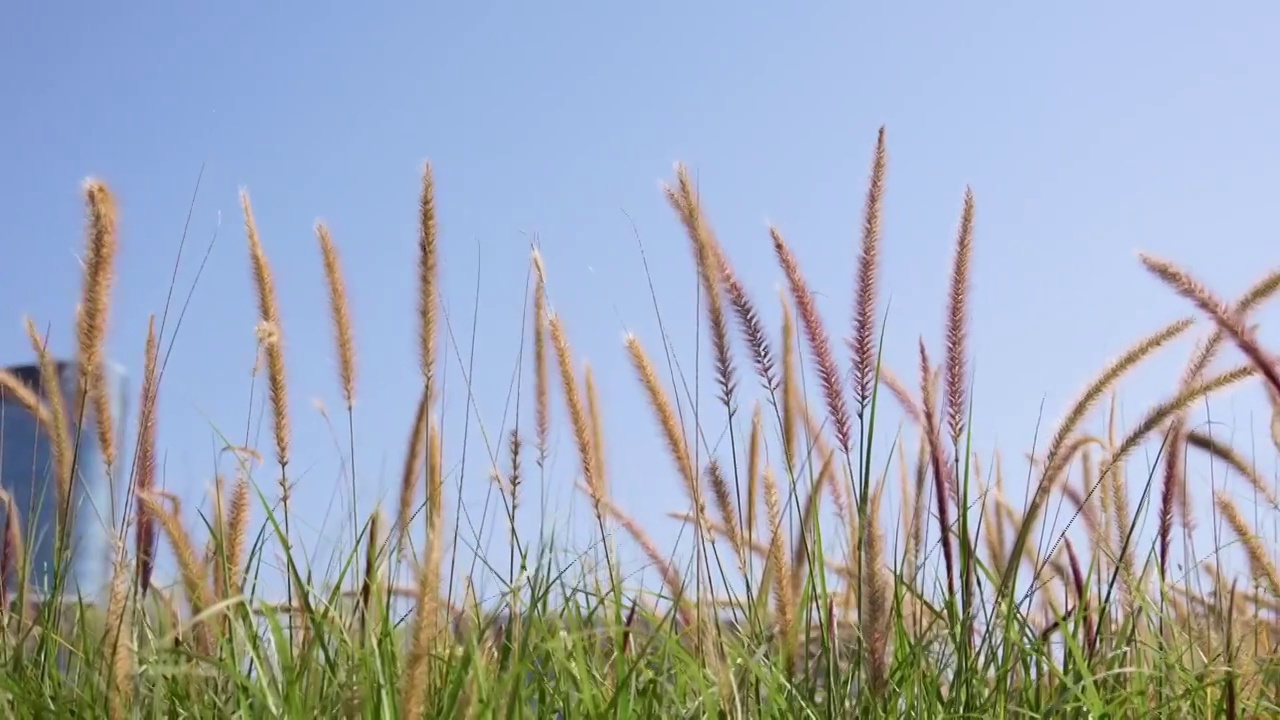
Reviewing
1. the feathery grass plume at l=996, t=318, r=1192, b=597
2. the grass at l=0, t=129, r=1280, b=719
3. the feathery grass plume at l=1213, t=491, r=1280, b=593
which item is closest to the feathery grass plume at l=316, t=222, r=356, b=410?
A: the grass at l=0, t=129, r=1280, b=719

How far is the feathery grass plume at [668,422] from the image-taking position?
2.02 meters

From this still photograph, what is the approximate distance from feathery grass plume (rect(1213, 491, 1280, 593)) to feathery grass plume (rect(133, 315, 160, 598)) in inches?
74.9

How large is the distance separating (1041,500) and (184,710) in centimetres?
128

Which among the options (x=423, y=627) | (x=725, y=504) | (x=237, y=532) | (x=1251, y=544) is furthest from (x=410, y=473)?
(x=1251, y=544)

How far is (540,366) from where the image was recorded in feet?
7.63

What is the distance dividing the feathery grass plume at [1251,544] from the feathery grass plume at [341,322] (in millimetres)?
1653

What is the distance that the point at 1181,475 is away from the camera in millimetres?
2598

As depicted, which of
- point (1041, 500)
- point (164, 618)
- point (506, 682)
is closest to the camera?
point (506, 682)

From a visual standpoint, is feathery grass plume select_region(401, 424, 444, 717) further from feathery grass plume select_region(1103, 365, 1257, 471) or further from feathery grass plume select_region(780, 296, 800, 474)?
feathery grass plume select_region(1103, 365, 1257, 471)

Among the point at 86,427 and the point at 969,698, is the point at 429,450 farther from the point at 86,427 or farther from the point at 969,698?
the point at 969,698

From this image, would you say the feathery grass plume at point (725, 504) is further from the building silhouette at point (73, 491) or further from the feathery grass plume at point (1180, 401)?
the building silhouette at point (73, 491)

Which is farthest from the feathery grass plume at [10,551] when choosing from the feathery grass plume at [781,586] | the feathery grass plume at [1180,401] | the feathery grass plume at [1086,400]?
the feathery grass plume at [1180,401]

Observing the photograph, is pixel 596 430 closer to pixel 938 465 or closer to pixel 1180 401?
pixel 938 465

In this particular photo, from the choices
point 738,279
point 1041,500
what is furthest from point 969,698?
point 738,279
